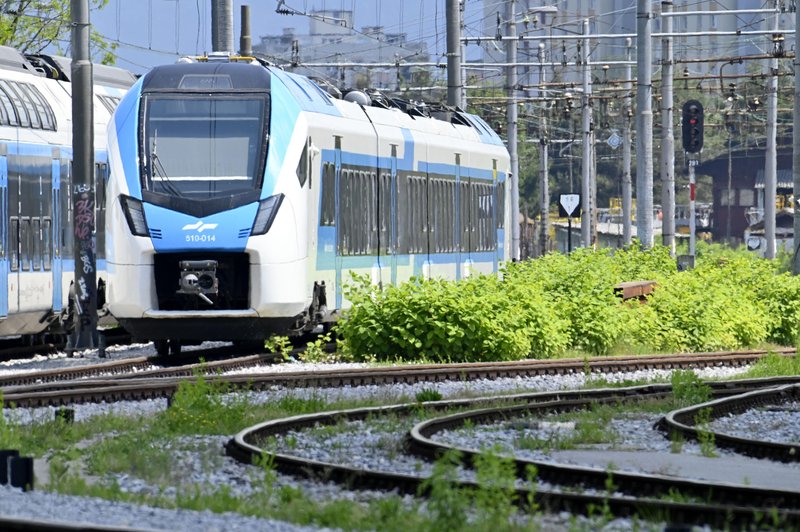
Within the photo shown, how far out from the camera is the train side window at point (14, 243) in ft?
73.1

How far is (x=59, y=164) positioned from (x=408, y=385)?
27.9ft

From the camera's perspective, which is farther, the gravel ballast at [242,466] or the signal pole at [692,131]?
the signal pole at [692,131]

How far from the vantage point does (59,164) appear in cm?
2438

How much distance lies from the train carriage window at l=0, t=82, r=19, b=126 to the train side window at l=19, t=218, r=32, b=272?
129 centimetres

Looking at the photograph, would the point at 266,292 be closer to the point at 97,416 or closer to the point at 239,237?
the point at 239,237

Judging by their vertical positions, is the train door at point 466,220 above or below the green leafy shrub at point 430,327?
above

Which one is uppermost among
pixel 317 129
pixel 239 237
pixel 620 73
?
pixel 620 73

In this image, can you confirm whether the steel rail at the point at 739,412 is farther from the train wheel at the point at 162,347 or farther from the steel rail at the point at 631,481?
the train wheel at the point at 162,347

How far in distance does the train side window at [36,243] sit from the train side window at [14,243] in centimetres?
61

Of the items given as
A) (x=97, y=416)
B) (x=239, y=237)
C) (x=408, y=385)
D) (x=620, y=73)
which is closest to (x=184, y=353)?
(x=239, y=237)

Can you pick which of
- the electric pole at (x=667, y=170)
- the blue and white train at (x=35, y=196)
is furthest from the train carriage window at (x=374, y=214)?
the electric pole at (x=667, y=170)

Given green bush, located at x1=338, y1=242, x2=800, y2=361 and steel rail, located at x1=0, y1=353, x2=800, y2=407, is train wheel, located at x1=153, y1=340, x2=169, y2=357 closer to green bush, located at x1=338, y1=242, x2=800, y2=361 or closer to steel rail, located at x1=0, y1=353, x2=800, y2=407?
green bush, located at x1=338, y1=242, x2=800, y2=361

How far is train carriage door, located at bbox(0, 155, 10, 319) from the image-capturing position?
71.6ft

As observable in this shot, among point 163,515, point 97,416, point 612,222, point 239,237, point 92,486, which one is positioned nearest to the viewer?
point 163,515
